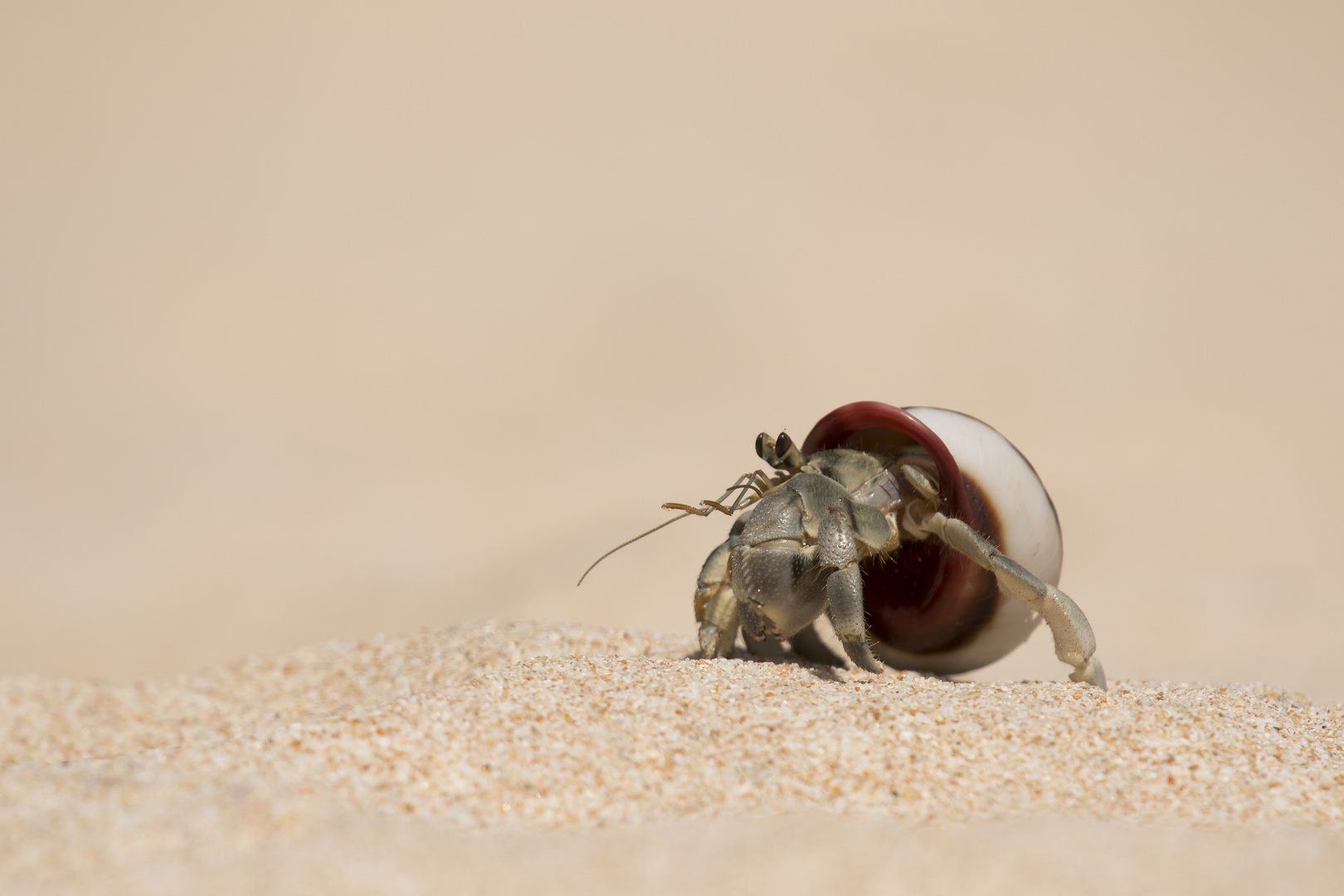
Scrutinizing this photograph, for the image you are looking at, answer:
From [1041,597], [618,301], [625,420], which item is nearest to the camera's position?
[1041,597]

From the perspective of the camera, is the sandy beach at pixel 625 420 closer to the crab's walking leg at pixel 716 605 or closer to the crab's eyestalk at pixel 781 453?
the crab's walking leg at pixel 716 605

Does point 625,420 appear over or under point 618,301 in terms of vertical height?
under

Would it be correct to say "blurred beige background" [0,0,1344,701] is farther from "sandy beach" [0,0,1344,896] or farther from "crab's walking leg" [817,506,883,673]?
"crab's walking leg" [817,506,883,673]

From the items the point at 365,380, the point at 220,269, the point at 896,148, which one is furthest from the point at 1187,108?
the point at 220,269

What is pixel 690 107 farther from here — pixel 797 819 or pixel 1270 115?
pixel 797 819

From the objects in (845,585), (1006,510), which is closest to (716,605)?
(845,585)

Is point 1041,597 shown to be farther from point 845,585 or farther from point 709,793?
point 709,793

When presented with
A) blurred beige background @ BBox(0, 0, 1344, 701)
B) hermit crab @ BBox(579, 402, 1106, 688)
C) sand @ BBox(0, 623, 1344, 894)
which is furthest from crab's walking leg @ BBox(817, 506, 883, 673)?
blurred beige background @ BBox(0, 0, 1344, 701)
